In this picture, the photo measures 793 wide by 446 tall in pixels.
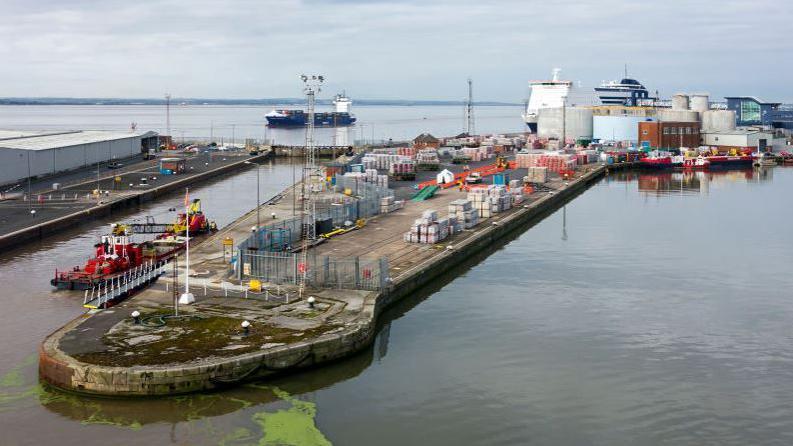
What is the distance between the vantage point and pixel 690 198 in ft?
206

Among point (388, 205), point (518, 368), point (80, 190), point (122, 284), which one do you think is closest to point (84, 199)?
point (80, 190)

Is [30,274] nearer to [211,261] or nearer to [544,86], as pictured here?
[211,261]

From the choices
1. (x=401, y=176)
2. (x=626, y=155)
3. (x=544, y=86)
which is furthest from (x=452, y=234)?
(x=544, y=86)

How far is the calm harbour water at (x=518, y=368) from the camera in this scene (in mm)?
18062

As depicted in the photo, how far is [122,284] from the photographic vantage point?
91.0 feet

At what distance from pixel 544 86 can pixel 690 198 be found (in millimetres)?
66541

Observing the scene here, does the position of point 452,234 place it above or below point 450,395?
above

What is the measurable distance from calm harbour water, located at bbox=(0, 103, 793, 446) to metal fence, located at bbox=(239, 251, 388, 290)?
154cm

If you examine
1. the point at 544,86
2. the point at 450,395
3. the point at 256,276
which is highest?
the point at 544,86

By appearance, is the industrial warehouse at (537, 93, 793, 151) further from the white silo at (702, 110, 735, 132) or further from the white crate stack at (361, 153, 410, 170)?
the white crate stack at (361, 153, 410, 170)

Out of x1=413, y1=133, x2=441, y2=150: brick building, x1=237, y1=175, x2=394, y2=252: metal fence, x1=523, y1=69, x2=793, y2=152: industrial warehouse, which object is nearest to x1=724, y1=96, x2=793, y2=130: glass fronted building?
x1=523, y1=69, x2=793, y2=152: industrial warehouse

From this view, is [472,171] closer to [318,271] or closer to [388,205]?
[388,205]

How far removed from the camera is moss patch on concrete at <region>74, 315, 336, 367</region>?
64.6 ft

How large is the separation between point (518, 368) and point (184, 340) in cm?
846
